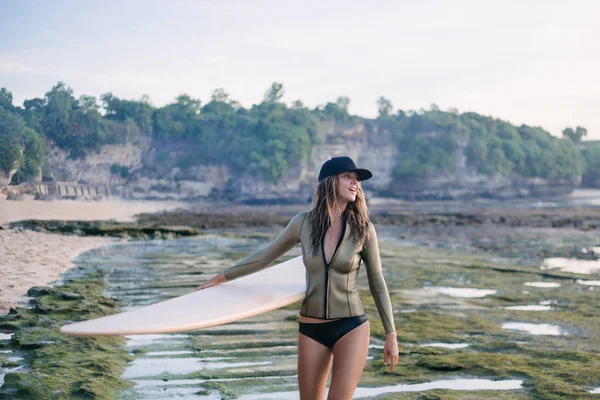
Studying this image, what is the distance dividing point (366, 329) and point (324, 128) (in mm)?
77052

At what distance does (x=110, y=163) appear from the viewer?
13.4 m

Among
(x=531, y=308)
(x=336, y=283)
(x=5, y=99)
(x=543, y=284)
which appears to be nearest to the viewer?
(x=336, y=283)

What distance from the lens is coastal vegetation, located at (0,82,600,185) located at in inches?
1740

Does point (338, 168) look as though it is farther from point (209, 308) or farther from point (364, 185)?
point (364, 185)

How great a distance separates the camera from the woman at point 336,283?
3156mm

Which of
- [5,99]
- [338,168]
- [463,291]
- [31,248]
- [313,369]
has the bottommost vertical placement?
[463,291]

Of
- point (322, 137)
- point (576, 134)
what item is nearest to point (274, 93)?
point (322, 137)

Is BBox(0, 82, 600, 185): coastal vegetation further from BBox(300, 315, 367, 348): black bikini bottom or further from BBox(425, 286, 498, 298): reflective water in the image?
BBox(300, 315, 367, 348): black bikini bottom

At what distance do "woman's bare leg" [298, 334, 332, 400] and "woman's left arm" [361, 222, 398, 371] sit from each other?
0.94 ft

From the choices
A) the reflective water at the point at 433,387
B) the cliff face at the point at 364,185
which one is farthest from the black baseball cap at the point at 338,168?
the cliff face at the point at 364,185

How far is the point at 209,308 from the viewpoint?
140 inches

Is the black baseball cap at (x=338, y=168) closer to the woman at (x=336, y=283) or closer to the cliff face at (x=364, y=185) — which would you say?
the woman at (x=336, y=283)

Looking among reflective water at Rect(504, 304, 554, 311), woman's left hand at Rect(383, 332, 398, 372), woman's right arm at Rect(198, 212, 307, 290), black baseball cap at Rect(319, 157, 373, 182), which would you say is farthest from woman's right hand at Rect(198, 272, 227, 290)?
reflective water at Rect(504, 304, 554, 311)

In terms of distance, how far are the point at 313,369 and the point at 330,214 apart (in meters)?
0.72
